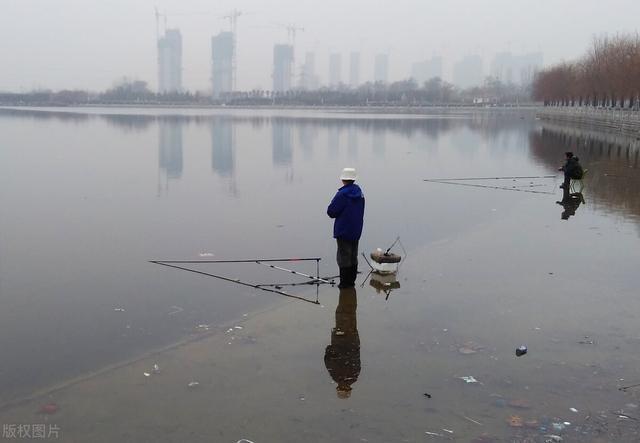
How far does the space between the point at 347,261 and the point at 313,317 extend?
1290 millimetres

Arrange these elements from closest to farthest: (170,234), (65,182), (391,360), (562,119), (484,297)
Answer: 1. (391,360)
2. (484,297)
3. (170,234)
4. (65,182)
5. (562,119)

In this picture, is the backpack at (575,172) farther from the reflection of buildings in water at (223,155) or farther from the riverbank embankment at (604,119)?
the riverbank embankment at (604,119)

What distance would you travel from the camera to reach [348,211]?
8.87 metres

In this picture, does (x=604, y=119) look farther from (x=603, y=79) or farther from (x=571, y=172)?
(x=571, y=172)

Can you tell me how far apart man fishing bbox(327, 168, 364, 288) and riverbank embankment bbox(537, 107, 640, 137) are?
39.2 m

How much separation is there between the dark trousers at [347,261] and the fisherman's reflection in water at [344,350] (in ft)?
1.76

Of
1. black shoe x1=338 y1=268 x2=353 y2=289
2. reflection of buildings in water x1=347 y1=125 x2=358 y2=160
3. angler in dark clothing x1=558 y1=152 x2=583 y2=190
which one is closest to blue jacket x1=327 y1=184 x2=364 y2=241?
black shoe x1=338 y1=268 x2=353 y2=289

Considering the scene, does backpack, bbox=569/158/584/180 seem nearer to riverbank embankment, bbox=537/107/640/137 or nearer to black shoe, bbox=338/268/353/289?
black shoe, bbox=338/268/353/289

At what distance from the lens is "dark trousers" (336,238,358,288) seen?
9023 millimetres

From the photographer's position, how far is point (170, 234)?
42.0 feet

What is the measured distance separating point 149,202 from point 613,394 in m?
12.7

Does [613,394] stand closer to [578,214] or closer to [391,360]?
[391,360]

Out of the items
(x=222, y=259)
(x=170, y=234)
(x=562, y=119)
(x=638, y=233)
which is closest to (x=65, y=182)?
(x=170, y=234)

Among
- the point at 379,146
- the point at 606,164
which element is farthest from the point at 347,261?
the point at 379,146
